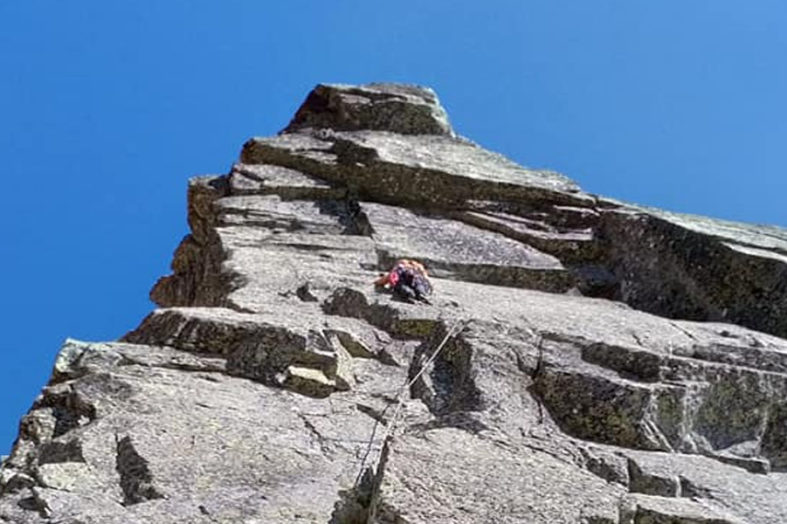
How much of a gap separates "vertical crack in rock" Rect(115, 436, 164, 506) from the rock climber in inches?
228

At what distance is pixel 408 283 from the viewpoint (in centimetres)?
1427

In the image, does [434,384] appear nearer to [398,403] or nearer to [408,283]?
[398,403]

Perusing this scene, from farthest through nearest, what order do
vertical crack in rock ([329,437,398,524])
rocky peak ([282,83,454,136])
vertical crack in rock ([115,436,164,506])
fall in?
rocky peak ([282,83,454,136]) → vertical crack in rock ([115,436,164,506]) → vertical crack in rock ([329,437,398,524])

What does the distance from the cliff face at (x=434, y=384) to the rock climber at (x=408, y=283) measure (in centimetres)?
25

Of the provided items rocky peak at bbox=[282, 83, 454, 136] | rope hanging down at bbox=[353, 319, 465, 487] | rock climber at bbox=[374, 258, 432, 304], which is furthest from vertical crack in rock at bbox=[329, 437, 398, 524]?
rocky peak at bbox=[282, 83, 454, 136]

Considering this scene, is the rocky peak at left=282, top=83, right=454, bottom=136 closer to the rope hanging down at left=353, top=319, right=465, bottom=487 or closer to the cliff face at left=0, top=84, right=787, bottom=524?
the cliff face at left=0, top=84, right=787, bottom=524

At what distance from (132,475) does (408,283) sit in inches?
252

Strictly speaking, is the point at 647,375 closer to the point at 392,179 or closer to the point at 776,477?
the point at 776,477

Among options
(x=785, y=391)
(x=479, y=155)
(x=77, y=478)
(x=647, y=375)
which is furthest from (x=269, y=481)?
(x=479, y=155)

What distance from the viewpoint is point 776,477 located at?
1116 centimetres

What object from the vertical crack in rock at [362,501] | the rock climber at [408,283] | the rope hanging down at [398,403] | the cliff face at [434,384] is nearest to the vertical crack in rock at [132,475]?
the cliff face at [434,384]

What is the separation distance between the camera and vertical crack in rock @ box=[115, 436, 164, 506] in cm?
829

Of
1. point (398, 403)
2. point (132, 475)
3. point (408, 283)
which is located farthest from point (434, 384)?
point (132, 475)

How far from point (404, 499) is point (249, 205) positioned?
12.6 meters
